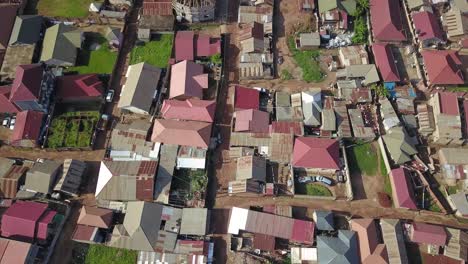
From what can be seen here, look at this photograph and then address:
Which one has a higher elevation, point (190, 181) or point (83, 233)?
point (190, 181)

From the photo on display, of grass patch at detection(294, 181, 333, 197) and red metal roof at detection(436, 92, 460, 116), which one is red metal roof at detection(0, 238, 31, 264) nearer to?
grass patch at detection(294, 181, 333, 197)

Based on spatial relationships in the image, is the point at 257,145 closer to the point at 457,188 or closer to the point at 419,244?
the point at 419,244

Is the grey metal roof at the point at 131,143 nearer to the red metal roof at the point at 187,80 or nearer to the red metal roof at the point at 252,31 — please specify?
the red metal roof at the point at 187,80

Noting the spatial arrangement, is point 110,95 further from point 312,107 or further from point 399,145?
point 399,145

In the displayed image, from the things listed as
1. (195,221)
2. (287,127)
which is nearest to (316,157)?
(287,127)

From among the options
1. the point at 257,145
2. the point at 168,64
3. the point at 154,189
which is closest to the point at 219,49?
the point at 168,64
